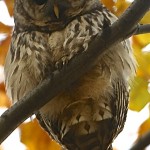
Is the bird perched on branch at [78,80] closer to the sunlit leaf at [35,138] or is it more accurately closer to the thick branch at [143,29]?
the sunlit leaf at [35,138]

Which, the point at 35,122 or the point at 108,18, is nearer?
the point at 108,18

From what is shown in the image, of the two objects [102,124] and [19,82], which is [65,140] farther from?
[19,82]

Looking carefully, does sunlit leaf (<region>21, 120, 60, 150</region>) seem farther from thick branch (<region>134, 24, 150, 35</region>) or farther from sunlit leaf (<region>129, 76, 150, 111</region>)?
thick branch (<region>134, 24, 150, 35</region>)

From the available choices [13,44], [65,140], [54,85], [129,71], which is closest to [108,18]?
[129,71]

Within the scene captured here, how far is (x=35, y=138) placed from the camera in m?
3.18

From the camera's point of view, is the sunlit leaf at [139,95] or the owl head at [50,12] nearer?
the sunlit leaf at [139,95]

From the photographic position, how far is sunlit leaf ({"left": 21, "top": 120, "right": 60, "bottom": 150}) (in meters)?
3.05

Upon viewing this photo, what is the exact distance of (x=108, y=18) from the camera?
3.24 m

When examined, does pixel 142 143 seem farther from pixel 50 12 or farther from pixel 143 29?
pixel 50 12

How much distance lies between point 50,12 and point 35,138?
3.26 ft

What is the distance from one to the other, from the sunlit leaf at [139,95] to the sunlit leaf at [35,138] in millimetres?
688

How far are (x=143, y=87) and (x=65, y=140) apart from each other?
0.67 metres

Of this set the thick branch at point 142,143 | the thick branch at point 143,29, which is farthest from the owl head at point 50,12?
the thick branch at point 142,143

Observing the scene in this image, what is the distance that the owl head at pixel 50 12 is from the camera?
11.2 ft
